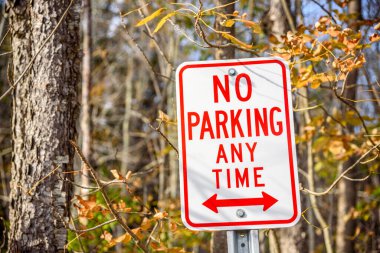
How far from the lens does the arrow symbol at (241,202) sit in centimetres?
171

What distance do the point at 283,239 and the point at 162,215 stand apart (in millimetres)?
1987

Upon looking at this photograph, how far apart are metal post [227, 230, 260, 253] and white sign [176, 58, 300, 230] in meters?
0.02

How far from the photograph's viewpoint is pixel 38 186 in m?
2.74

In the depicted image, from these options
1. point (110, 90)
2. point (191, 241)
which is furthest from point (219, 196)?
point (110, 90)

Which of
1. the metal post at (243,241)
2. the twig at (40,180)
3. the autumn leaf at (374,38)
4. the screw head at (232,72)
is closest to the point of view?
the metal post at (243,241)

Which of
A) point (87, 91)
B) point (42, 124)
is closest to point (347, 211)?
point (87, 91)

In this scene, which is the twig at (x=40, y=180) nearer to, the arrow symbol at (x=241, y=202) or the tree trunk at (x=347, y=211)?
the arrow symbol at (x=241, y=202)

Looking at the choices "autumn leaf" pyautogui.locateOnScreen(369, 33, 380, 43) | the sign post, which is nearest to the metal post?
the sign post

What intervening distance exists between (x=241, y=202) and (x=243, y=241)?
123 millimetres

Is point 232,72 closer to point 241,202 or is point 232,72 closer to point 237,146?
point 237,146

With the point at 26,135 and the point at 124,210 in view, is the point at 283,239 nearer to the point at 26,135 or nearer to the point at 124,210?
the point at 124,210

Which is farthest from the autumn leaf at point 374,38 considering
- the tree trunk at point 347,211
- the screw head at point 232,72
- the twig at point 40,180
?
the tree trunk at point 347,211

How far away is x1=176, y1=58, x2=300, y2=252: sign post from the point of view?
1.71 m

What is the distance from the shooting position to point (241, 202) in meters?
1.71
